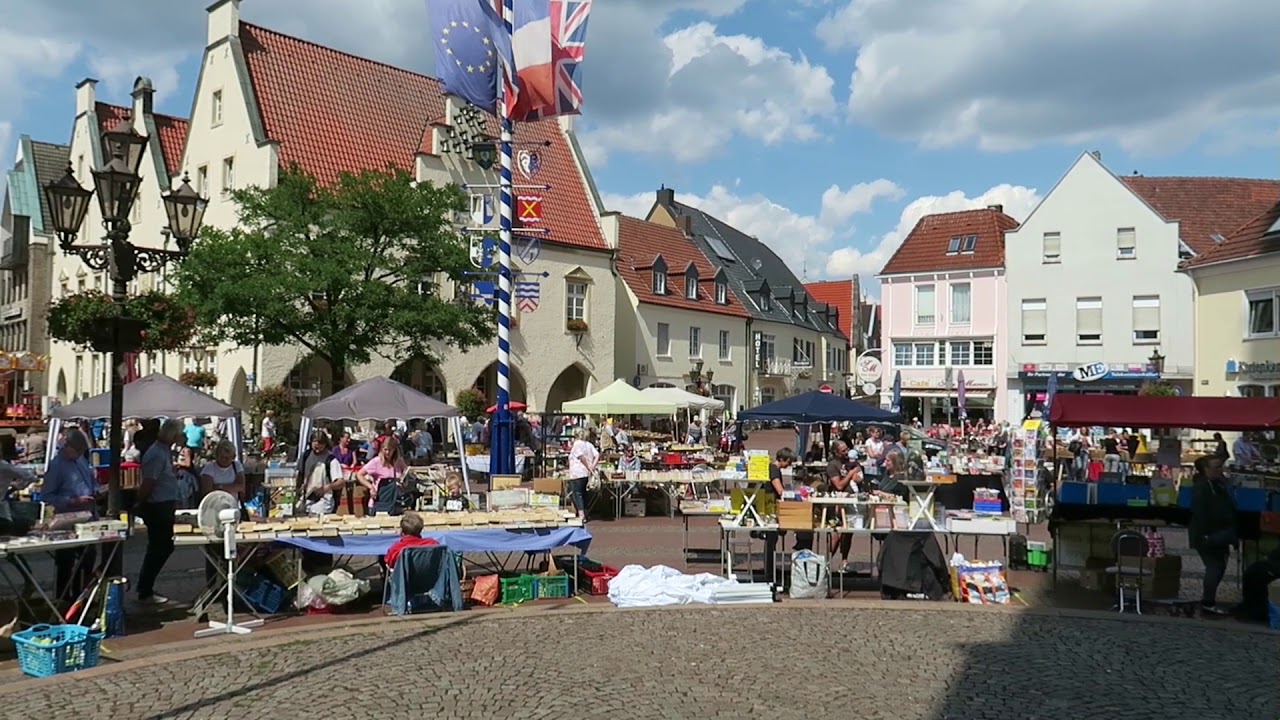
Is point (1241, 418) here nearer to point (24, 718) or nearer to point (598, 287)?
point (24, 718)

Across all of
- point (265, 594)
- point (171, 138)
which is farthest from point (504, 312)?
point (171, 138)

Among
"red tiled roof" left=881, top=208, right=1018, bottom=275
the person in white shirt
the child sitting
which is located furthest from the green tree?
"red tiled roof" left=881, top=208, right=1018, bottom=275

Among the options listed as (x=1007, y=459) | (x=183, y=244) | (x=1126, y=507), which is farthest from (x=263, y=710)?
(x=1007, y=459)

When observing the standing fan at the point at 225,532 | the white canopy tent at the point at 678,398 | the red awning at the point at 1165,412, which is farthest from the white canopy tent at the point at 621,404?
the standing fan at the point at 225,532

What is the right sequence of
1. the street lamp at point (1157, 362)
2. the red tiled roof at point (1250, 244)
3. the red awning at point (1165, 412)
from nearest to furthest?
1. the red awning at point (1165, 412)
2. the red tiled roof at point (1250, 244)
3. the street lamp at point (1157, 362)

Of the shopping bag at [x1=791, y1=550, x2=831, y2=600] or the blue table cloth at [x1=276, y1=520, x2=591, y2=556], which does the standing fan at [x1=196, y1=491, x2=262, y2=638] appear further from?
the shopping bag at [x1=791, y1=550, x2=831, y2=600]

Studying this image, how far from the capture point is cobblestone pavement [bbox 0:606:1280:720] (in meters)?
7.55

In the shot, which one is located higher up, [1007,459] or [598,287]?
[598,287]

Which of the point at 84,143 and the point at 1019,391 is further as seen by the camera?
the point at 84,143

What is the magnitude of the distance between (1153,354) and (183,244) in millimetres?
38013

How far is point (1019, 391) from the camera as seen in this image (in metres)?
44.2

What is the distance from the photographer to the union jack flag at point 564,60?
1644 cm

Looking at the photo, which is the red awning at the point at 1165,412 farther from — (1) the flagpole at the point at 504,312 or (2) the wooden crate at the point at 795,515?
(1) the flagpole at the point at 504,312

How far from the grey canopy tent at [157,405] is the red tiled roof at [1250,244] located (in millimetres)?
27145
